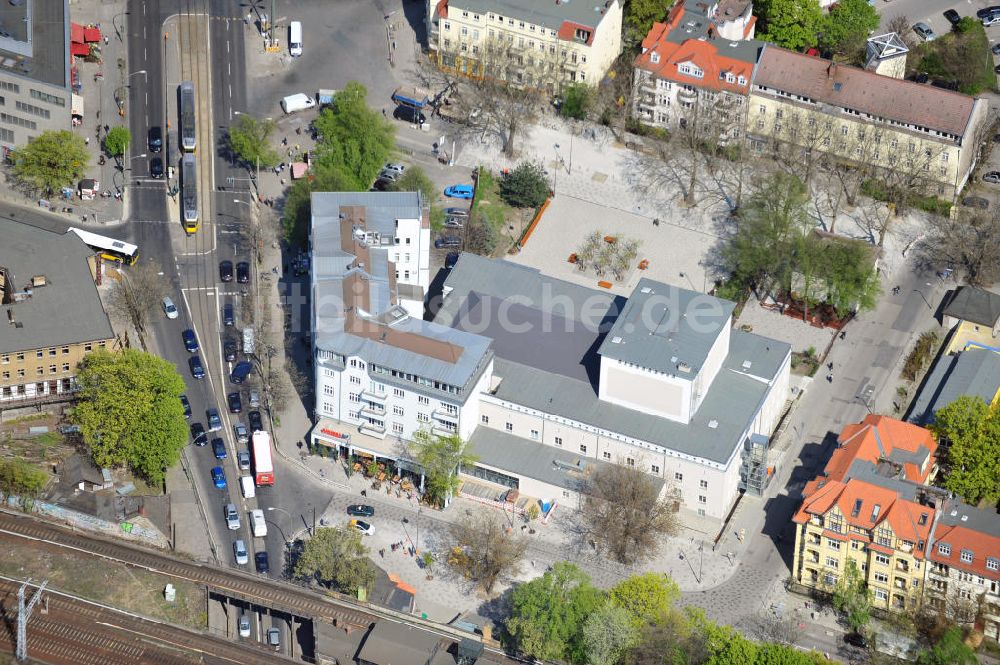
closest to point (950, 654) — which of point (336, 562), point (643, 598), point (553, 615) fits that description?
point (643, 598)

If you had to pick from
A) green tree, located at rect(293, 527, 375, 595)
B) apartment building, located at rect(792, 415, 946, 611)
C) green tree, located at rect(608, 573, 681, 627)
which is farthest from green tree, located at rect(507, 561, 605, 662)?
apartment building, located at rect(792, 415, 946, 611)

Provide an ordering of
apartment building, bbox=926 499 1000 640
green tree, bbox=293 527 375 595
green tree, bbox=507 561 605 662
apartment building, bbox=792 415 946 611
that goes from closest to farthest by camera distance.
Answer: green tree, bbox=507 561 605 662, apartment building, bbox=926 499 1000 640, apartment building, bbox=792 415 946 611, green tree, bbox=293 527 375 595

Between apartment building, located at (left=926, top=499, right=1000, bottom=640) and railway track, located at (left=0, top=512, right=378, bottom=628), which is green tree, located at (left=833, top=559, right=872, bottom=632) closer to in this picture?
apartment building, located at (left=926, top=499, right=1000, bottom=640)

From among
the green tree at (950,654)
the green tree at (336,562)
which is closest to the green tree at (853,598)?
the green tree at (950,654)

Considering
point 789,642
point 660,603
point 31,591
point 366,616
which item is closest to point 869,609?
point 789,642

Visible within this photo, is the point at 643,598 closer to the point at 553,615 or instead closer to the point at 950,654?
the point at 553,615

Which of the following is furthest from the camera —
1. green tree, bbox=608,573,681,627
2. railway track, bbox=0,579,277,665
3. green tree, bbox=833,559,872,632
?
green tree, bbox=833,559,872,632

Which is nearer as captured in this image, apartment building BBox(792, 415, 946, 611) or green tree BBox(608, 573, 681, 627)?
green tree BBox(608, 573, 681, 627)
